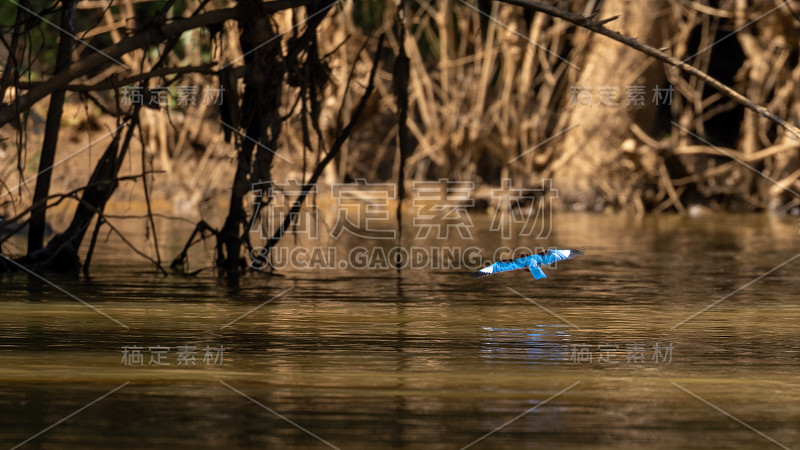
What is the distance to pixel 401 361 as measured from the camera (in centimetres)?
498

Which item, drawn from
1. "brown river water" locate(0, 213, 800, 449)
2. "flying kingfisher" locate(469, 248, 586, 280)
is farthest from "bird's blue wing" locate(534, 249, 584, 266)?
"brown river water" locate(0, 213, 800, 449)

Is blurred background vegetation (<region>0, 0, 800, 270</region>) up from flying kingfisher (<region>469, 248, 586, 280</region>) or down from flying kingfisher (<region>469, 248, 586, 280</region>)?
up

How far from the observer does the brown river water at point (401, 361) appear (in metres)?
3.74

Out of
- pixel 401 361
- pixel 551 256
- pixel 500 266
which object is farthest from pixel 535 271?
pixel 401 361

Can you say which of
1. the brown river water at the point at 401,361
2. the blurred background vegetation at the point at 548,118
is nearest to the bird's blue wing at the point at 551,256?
the brown river water at the point at 401,361

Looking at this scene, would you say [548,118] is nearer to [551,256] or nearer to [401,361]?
[551,256]

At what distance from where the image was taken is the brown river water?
3.74m

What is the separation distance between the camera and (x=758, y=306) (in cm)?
704

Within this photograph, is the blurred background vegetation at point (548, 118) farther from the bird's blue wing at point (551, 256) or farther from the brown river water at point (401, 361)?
the bird's blue wing at point (551, 256)

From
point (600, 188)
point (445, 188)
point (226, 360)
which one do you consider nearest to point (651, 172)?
point (600, 188)

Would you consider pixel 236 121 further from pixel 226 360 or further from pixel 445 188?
pixel 445 188

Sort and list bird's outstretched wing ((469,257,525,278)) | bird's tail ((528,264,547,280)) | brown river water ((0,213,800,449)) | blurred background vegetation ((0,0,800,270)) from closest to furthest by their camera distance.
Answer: brown river water ((0,213,800,449)) → bird's outstretched wing ((469,257,525,278)) → bird's tail ((528,264,547,280)) → blurred background vegetation ((0,0,800,270))

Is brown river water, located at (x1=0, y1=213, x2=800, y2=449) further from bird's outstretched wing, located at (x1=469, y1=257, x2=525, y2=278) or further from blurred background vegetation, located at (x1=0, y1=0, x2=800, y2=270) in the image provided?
blurred background vegetation, located at (x1=0, y1=0, x2=800, y2=270)

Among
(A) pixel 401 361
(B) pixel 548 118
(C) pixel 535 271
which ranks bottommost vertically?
(A) pixel 401 361
